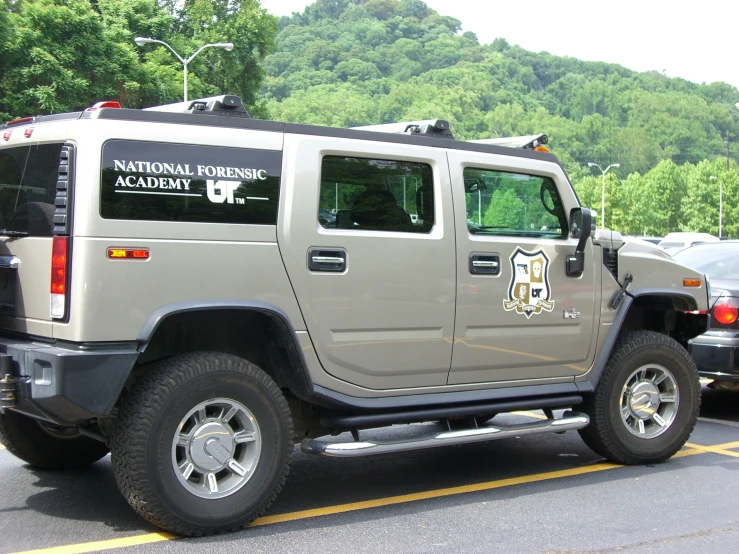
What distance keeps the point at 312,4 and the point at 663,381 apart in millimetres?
202981

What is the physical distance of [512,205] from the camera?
230 inches

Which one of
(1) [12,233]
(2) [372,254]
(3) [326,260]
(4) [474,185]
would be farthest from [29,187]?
(4) [474,185]

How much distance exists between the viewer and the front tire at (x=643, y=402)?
6129 mm

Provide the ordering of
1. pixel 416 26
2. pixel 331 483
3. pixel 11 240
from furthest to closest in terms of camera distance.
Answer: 1. pixel 416 26
2. pixel 331 483
3. pixel 11 240

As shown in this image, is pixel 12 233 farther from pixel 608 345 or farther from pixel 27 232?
pixel 608 345

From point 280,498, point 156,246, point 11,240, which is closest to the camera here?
point 156,246

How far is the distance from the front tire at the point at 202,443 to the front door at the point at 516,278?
1.33 m

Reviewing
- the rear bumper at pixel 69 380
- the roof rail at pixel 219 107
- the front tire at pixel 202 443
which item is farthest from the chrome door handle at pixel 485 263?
the rear bumper at pixel 69 380

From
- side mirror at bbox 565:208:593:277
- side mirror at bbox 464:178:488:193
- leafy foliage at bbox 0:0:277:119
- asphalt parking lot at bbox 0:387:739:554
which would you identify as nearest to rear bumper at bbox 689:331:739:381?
asphalt parking lot at bbox 0:387:739:554

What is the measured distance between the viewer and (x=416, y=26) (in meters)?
188

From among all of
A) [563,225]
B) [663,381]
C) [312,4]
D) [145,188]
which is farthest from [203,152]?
[312,4]

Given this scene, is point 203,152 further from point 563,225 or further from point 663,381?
point 663,381

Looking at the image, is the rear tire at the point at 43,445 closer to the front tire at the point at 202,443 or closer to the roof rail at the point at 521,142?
the front tire at the point at 202,443

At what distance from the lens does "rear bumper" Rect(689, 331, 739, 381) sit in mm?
7773
